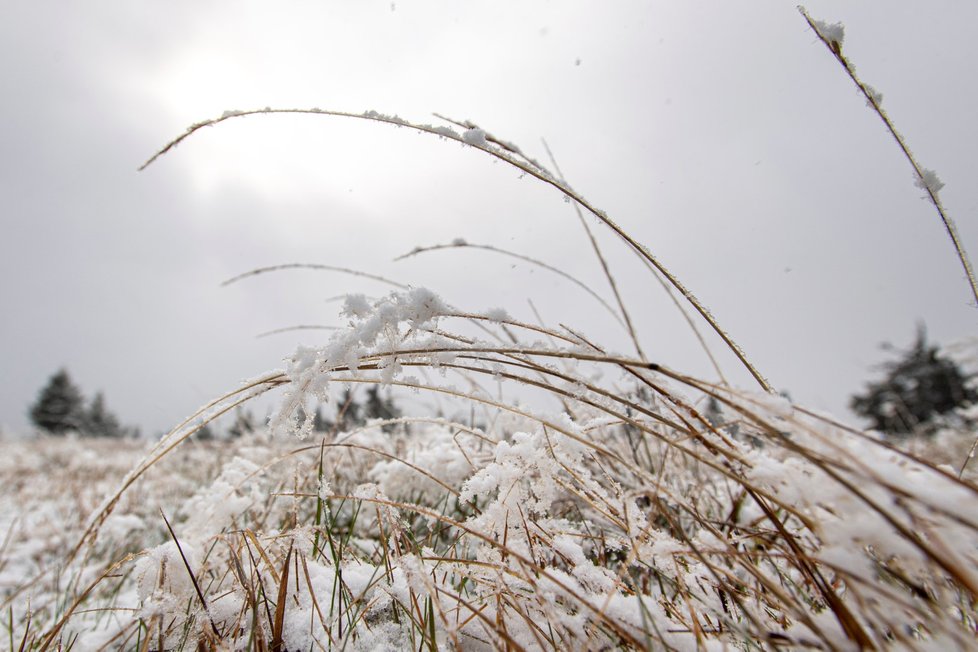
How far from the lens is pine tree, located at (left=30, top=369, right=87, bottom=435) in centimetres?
3394

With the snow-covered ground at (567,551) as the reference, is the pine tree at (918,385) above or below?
above

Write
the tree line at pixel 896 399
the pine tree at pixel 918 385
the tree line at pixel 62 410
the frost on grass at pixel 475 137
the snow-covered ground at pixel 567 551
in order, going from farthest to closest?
1. the tree line at pixel 62 410
2. the pine tree at pixel 918 385
3. the tree line at pixel 896 399
4. the frost on grass at pixel 475 137
5. the snow-covered ground at pixel 567 551

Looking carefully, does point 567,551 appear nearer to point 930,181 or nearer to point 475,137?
point 475,137

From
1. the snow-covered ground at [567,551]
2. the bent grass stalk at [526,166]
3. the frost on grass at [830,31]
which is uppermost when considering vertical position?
the frost on grass at [830,31]

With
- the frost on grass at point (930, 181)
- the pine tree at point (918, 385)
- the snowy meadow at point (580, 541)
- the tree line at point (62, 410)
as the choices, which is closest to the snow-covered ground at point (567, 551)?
the snowy meadow at point (580, 541)

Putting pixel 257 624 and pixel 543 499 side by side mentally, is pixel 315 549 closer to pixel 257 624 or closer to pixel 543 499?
pixel 257 624

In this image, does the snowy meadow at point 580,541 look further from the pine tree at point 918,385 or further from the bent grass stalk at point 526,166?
the pine tree at point 918,385

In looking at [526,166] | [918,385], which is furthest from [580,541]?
[918,385]

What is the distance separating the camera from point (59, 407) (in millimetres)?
34375

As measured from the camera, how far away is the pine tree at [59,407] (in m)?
33.9

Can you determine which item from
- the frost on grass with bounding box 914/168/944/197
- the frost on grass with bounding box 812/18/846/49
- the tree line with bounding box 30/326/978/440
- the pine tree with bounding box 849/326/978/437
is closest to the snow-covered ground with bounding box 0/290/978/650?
the frost on grass with bounding box 914/168/944/197

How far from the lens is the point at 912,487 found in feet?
1.82

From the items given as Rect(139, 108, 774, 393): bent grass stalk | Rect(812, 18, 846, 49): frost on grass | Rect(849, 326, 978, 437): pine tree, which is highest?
Rect(849, 326, 978, 437): pine tree

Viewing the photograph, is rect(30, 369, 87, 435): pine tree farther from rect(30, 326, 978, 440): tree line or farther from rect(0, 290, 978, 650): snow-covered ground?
rect(0, 290, 978, 650): snow-covered ground
